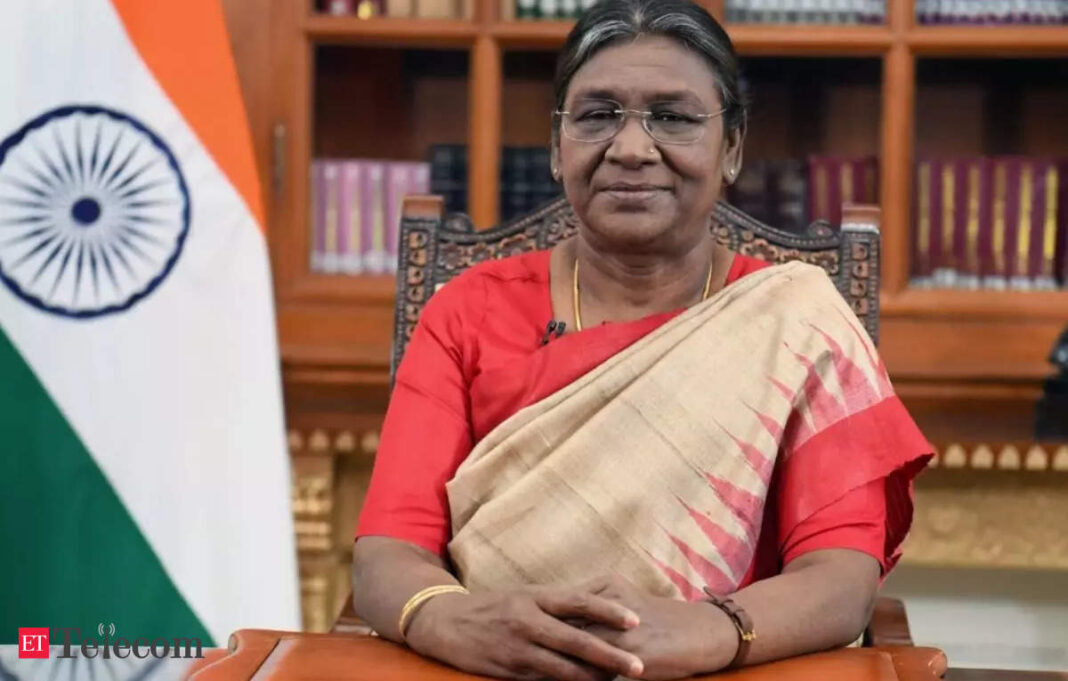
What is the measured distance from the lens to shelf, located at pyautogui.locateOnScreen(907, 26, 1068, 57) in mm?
2889

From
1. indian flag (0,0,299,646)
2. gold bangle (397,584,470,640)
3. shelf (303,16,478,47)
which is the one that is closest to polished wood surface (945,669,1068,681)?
gold bangle (397,584,470,640)

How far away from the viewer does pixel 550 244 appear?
220cm

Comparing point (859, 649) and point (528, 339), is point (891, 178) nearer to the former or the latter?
point (528, 339)

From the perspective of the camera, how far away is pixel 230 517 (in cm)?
253

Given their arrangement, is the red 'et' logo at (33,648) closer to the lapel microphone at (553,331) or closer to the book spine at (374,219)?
the lapel microphone at (553,331)

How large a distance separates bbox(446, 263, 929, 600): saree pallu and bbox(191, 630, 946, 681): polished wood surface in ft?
0.69

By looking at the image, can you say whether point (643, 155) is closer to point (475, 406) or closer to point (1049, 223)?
point (475, 406)

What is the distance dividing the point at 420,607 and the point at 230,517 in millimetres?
1077

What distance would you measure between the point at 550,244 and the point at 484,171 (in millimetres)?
801

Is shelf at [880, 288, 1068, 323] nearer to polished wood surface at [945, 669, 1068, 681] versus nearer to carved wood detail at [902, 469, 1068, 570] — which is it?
carved wood detail at [902, 469, 1068, 570]

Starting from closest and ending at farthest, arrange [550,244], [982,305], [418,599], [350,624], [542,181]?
[418,599] < [350,624] < [550,244] < [982,305] < [542,181]

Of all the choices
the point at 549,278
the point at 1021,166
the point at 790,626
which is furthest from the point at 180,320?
the point at 1021,166

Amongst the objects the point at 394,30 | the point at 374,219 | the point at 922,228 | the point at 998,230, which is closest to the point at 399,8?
the point at 394,30

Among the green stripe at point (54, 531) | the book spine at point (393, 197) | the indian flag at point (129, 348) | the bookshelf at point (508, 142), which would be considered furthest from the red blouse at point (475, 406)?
the book spine at point (393, 197)
